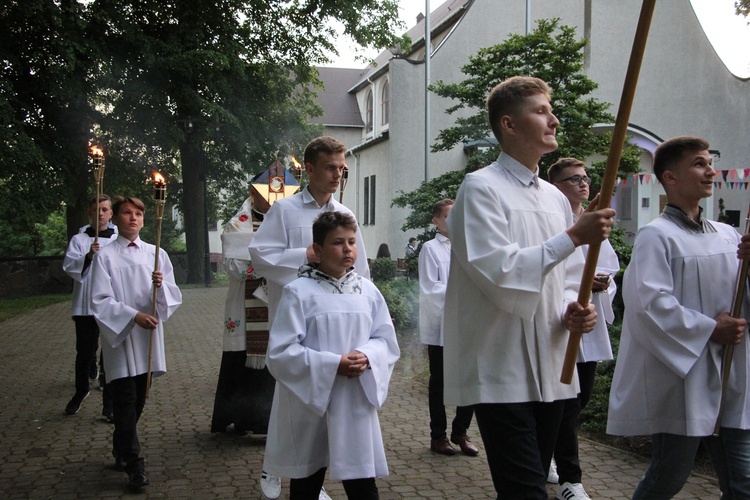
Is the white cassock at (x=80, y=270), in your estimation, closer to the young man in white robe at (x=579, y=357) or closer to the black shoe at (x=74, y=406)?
the black shoe at (x=74, y=406)

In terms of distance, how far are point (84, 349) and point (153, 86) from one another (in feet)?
A: 50.7

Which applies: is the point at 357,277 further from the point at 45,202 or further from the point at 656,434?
the point at 45,202

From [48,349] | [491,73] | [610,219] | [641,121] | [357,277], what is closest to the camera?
[610,219]

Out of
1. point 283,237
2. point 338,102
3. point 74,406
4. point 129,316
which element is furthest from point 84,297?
point 338,102

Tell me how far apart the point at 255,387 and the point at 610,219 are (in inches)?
185

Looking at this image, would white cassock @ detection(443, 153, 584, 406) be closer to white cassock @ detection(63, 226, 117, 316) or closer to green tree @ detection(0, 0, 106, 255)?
white cassock @ detection(63, 226, 117, 316)

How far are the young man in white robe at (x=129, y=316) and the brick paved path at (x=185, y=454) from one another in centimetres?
41

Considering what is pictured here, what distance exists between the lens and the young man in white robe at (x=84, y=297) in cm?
841

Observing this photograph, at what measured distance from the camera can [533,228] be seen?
3.42m

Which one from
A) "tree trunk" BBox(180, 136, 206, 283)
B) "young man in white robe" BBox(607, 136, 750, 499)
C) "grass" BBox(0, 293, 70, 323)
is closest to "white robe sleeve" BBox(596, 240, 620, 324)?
"young man in white robe" BBox(607, 136, 750, 499)

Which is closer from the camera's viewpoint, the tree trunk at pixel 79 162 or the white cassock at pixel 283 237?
the white cassock at pixel 283 237

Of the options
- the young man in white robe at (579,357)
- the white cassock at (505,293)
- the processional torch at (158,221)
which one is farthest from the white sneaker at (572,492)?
the processional torch at (158,221)

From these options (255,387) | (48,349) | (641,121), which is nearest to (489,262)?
(255,387)

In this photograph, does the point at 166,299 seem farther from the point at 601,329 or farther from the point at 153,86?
the point at 153,86
